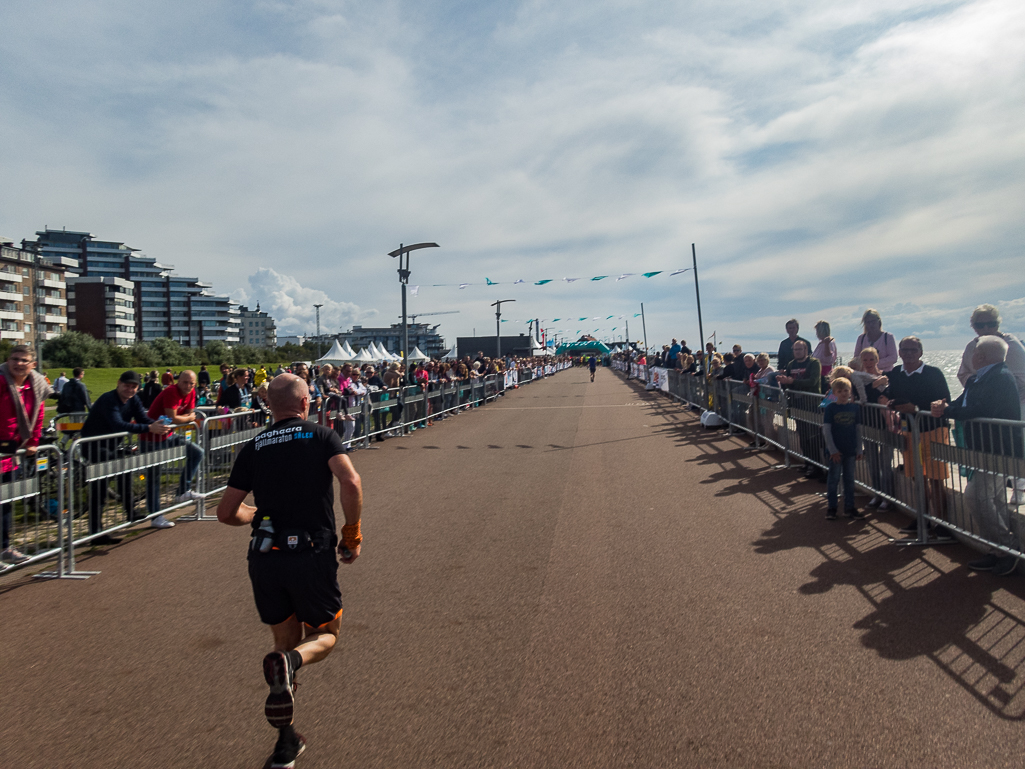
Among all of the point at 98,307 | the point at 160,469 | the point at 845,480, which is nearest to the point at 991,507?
the point at 845,480

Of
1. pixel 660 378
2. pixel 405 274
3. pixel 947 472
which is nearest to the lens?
pixel 947 472

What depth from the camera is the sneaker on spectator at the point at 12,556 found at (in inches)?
231

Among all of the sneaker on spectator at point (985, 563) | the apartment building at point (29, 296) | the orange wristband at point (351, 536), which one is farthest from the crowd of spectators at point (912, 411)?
the apartment building at point (29, 296)

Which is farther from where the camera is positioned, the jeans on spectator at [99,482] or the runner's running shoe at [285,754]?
the jeans on spectator at [99,482]

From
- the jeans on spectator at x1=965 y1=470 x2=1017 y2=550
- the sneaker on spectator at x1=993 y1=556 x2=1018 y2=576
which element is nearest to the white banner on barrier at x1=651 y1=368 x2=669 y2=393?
the jeans on spectator at x1=965 y1=470 x2=1017 y2=550

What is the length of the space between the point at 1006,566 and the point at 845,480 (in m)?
2.12

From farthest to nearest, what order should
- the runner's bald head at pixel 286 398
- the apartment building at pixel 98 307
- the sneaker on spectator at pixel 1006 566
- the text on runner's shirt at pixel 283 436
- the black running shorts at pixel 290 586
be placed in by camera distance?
1. the apartment building at pixel 98 307
2. the sneaker on spectator at pixel 1006 566
3. the runner's bald head at pixel 286 398
4. the text on runner's shirt at pixel 283 436
5. the black running shorts at pixel 290 586

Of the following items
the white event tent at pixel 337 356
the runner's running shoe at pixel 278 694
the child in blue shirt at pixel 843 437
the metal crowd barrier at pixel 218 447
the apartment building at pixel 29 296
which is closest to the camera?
the runner's running shoe at pixel 278 694

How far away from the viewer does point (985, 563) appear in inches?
221

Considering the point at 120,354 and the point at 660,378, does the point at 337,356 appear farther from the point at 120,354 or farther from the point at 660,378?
the point at 120,354

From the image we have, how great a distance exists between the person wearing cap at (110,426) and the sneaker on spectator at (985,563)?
7.69 metres

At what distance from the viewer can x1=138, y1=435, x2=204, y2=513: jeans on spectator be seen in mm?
7926

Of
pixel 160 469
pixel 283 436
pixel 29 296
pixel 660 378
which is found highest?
pixel 29 296

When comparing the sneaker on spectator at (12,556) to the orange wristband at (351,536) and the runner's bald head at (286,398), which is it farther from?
the orange wristband at (351,536)
